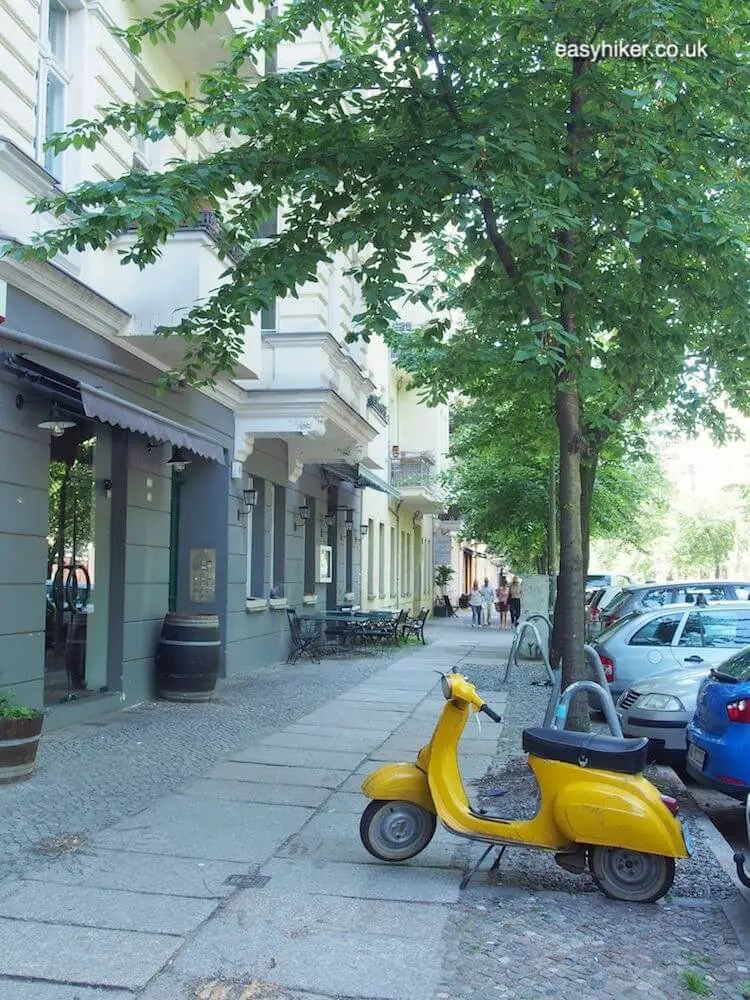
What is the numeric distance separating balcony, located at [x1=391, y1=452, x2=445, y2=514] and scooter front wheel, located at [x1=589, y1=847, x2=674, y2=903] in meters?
23.7

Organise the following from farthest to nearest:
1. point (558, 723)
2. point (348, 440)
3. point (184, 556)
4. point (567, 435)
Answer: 1. point (348, 440)
2. point (184, 556)
3. point (567, 435)
4. point (558, 723)

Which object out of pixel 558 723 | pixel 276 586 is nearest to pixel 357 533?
pixel 276 586

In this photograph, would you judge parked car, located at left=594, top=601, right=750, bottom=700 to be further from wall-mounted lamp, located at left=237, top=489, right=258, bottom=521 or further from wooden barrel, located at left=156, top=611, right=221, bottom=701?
wall-mounted lamp, located at left=237, top=489, right=258, bottom=521

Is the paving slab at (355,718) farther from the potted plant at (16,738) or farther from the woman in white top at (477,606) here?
the woman in white top at (477,606)

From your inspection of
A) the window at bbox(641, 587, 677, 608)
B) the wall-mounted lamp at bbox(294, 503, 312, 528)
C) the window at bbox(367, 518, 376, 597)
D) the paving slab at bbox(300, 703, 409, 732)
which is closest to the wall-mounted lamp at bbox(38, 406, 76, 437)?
the paving slab at bbox(300, 703, 409, 732)

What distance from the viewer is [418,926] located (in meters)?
4.46

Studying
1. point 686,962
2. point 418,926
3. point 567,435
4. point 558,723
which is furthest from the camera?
point 567,435

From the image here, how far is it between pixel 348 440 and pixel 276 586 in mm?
2775

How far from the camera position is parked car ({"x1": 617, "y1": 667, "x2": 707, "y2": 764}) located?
8.21 m

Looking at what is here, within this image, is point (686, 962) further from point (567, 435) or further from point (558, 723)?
point (567, 435)

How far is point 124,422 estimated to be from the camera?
8242 mm

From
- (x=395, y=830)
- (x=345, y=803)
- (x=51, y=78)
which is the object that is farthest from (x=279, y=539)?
(x=395, y=830)

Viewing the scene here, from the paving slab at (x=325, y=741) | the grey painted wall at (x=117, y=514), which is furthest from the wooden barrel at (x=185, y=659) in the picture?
the paving slab at (x=325, y=741)

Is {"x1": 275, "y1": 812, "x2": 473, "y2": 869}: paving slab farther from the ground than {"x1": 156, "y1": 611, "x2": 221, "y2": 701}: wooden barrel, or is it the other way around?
{"x1": 156, "y1": 611, "x2": 221, "y2": 701}: wooden barrel
